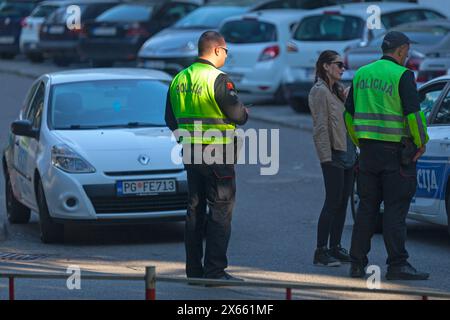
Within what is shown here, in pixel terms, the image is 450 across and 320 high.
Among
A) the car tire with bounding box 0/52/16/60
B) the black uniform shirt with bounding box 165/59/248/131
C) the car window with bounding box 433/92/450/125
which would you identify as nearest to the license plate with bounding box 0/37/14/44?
the car tire with bounding box 0/52/16/60

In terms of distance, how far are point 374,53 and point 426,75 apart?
2140 millimetres

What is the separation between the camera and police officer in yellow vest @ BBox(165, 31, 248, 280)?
8633mm

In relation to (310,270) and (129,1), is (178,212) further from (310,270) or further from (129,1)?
(129,1)

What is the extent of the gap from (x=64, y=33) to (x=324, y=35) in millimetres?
11762

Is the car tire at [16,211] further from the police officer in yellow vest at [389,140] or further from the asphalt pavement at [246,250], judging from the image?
the police officer in yellow vest at [389,140]

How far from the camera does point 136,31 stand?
2834 cm

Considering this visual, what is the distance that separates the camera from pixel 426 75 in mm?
16438

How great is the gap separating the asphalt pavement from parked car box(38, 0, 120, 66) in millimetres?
16289

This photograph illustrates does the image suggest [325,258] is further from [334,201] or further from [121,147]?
[121,147]

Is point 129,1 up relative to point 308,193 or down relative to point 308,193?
up

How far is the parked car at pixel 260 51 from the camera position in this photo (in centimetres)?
2228

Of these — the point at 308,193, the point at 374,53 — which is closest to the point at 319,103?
the point at 308,193

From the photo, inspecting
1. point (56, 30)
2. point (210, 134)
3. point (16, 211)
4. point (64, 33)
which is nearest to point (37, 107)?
point (16, 211)

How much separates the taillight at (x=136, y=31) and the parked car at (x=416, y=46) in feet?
32.2
